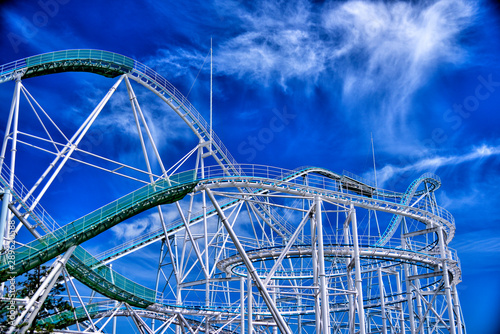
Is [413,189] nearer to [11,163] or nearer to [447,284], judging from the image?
[447,284]

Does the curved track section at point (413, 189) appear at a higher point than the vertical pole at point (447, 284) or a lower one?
higher

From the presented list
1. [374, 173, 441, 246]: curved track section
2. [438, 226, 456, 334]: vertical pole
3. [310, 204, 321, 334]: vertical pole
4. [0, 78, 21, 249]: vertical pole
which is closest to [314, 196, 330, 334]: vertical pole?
[310, 204, 321, 334]: vertical pole

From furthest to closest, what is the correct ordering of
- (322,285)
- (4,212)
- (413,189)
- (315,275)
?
1. (413,189)
2. (315,275)
3. (322,285)
4. (4,212)

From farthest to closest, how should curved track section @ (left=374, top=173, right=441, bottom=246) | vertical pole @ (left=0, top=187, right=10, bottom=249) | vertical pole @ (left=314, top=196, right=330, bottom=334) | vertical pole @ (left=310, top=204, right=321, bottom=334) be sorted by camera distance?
curved track section @ (left=374, top=173, right=441, bottom=246), vertical pole @ (left=310, top=204, right=321, bottom=334), vertical pole @ (left=314, top=196, right=330, bottom=334), vertical pole @ (left=0, top=187, right=10, bottom=249)

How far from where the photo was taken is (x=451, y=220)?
2884 cm

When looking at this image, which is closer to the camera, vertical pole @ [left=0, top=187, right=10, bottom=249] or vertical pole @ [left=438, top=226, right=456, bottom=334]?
vertical pole @ [left=0, top=187, right=10, bottom=249]

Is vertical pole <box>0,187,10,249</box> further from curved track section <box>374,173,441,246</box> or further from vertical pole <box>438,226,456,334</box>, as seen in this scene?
curved track section <box>374,173,441,246</box>

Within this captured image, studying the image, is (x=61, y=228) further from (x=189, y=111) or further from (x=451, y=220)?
(x=451, y=220)

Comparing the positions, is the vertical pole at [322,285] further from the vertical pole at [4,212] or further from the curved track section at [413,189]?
the curved track section at [413,189]

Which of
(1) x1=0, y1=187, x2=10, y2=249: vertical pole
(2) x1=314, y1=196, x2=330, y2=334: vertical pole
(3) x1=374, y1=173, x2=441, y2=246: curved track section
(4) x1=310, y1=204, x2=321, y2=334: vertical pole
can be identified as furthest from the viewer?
(3) x1=374, y1=173, x2=441, y2=246: curved track section

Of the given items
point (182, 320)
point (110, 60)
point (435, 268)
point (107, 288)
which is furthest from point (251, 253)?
point (110, 60)

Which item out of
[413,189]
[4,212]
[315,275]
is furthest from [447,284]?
[4,212]

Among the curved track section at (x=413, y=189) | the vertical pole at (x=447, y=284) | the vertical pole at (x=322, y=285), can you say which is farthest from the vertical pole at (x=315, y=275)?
the curved track section at (x=413, y=189)

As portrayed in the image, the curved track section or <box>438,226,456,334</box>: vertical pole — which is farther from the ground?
the curved track section
